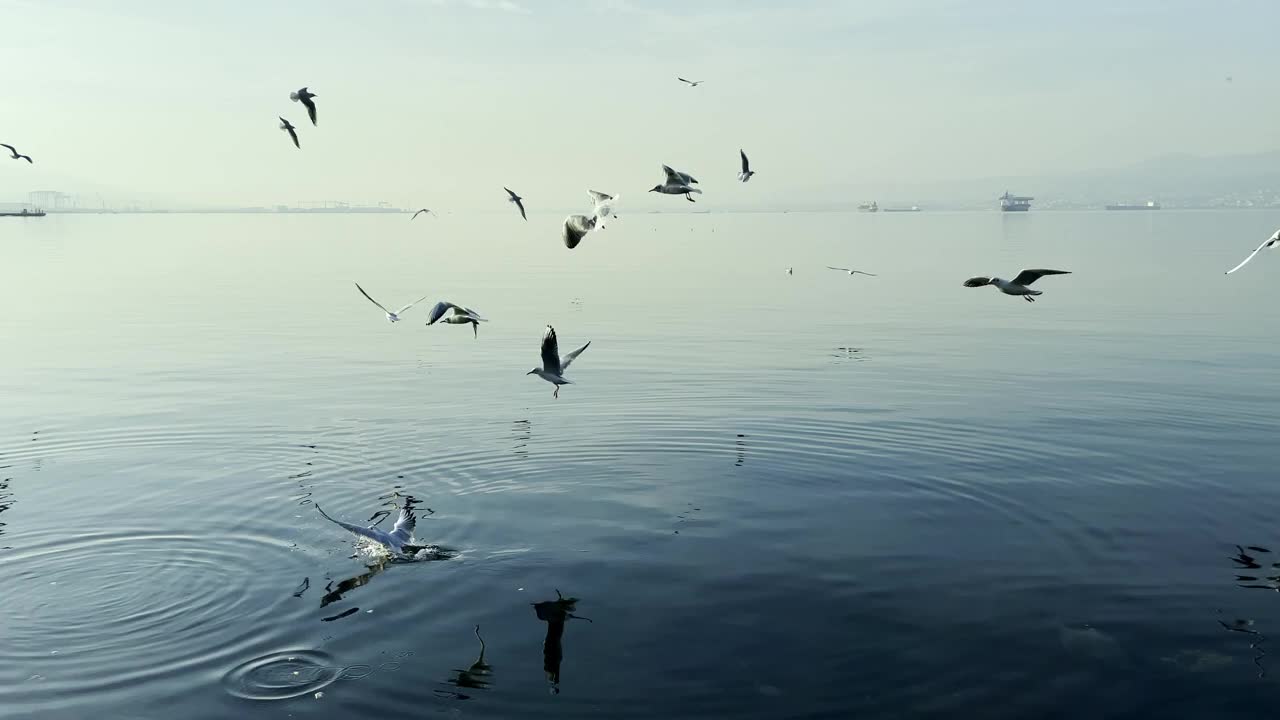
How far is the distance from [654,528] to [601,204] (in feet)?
20.4

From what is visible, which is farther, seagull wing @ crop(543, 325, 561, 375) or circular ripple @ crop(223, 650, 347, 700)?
seagull wing @ crop(543, 325, 561, 375)

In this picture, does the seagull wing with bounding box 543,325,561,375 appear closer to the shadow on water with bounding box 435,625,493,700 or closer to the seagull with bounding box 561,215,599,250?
the seagull with bounding box 561,215,599,250

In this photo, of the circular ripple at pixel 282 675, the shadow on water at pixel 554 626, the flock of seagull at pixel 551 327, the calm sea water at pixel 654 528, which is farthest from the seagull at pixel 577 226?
the circular ripple at pixel 282 675

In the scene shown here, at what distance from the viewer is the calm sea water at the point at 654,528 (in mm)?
12891

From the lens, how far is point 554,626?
1451 centimetres

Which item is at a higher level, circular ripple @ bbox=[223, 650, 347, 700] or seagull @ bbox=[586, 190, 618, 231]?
seagull @ bbox=[586, 190, 618, 231]

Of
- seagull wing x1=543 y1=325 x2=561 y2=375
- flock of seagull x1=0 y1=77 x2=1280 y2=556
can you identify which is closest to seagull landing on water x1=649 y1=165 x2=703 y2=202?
flock of seagull x1=0 y1=77 x2=1280 y2=556

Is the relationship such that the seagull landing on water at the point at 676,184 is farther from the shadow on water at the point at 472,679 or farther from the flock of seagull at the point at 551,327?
the shadow on water at the point at 472,679

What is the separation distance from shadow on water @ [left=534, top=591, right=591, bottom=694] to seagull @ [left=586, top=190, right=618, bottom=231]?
6283mm

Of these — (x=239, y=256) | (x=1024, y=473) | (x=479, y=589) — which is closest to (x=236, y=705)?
(x=479, y=589)

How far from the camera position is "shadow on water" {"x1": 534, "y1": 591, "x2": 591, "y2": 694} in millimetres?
13203

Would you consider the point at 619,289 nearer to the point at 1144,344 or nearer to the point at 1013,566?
Result: the point at 1144,344

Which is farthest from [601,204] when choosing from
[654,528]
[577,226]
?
[654,528]

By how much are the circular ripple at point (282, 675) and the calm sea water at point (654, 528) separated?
0.19ft
